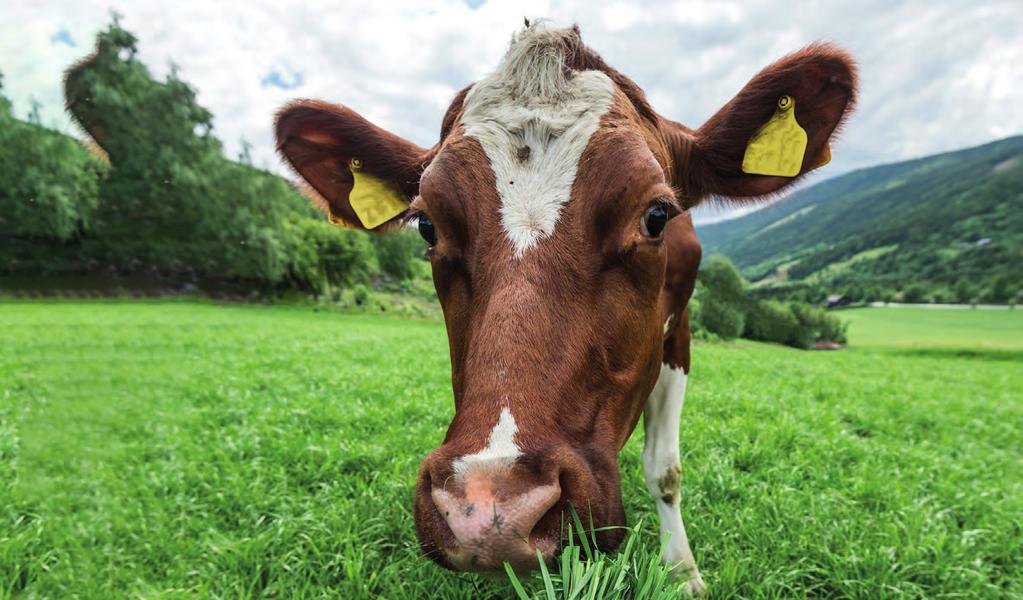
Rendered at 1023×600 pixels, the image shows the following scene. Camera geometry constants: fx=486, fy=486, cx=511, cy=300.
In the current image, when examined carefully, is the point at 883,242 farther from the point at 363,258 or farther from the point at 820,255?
the point at 363,258

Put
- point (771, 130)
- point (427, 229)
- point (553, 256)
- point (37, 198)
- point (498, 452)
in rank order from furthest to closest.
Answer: point (37, 198) → point (771, 130) → point (427, 229) → point (553, 256) → point (498, 452)

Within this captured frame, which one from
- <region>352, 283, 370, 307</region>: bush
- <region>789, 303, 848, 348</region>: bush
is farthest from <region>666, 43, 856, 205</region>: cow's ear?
<region>789, 303, 848, 348</region>: bush

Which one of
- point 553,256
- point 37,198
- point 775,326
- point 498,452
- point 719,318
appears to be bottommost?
point 775,326

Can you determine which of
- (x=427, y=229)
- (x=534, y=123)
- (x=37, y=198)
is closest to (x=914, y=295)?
(x=534, y=123)

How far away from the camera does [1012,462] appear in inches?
189

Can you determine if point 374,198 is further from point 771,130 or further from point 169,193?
point 169,193

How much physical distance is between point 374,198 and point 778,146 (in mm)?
2149

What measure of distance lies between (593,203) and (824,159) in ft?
5.85

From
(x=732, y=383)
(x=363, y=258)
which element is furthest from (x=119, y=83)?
(x=732, y=383)

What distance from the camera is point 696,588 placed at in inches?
96.7

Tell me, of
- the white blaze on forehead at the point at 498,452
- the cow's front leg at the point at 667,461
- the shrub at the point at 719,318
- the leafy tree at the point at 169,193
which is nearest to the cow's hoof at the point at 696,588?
the cow's front leg at the point at 667,461

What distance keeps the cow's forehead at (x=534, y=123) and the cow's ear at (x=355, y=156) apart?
628 mm

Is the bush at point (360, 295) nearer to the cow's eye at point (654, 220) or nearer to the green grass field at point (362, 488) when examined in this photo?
the green grass field at point (362, 488)

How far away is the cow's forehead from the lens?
157 centimetres
